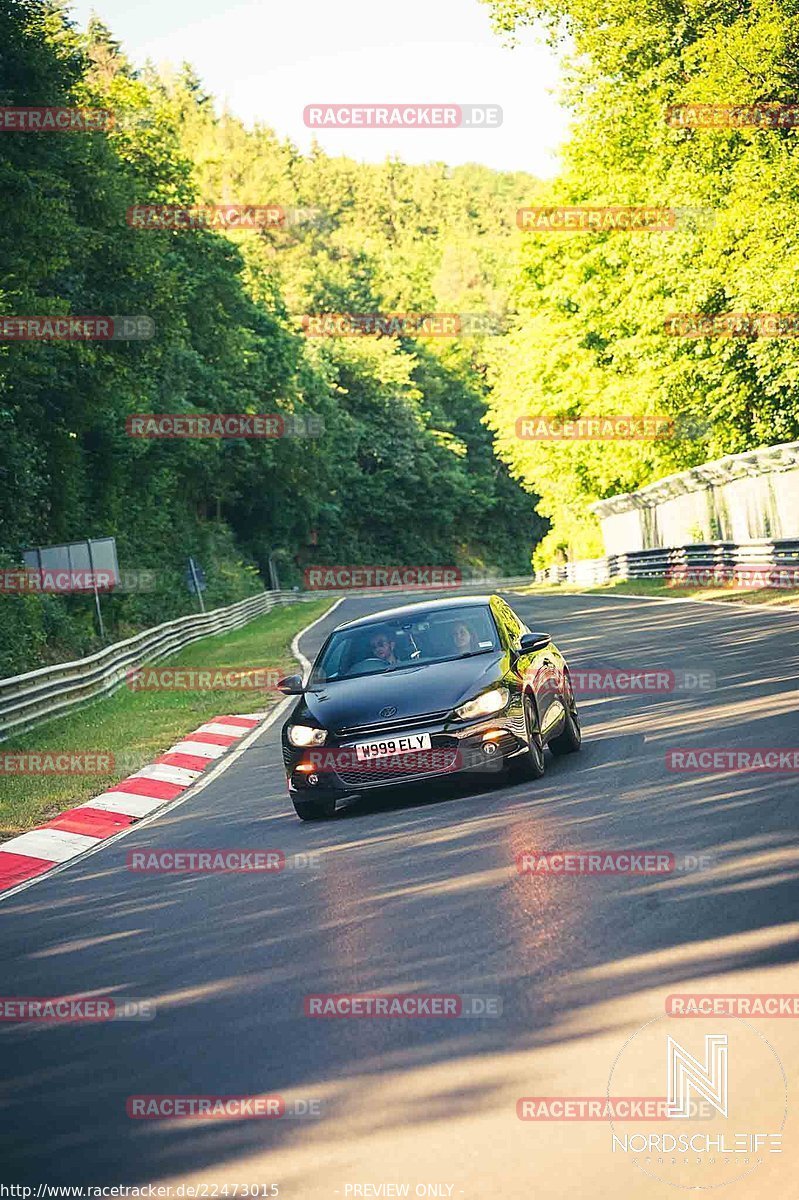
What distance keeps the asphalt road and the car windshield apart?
1055 millimetres

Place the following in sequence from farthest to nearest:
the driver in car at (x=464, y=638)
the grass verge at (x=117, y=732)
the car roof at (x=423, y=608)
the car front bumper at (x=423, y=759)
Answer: the grass verge at (x=117, y=732)
the car roof at (x=423, y=608)
the driver in car at (x=464, y=638)
the car front bumper at (x=423, y=759)

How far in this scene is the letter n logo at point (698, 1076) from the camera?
16.3 ft

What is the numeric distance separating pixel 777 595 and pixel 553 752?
18674mm

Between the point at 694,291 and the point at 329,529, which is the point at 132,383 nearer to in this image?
the point at 694,291

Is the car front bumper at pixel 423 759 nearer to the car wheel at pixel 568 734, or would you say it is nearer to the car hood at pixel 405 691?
the car hood at pixel 405 691

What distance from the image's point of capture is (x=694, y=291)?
144ft

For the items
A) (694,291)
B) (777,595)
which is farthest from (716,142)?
(777,595)

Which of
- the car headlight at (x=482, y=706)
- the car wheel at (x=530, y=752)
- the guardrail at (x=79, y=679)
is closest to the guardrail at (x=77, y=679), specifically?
the guardrail at (x=79, y=679)

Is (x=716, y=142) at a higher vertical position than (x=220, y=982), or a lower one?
higher

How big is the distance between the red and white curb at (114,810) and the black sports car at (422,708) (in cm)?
211

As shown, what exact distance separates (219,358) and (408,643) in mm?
52059

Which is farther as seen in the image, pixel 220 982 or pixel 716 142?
pixel 716 142

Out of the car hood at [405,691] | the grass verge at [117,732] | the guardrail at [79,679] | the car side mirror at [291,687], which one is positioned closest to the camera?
the car hood at [405,691]

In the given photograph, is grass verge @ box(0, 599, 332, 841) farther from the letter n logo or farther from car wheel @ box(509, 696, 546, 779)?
the letter n logo
